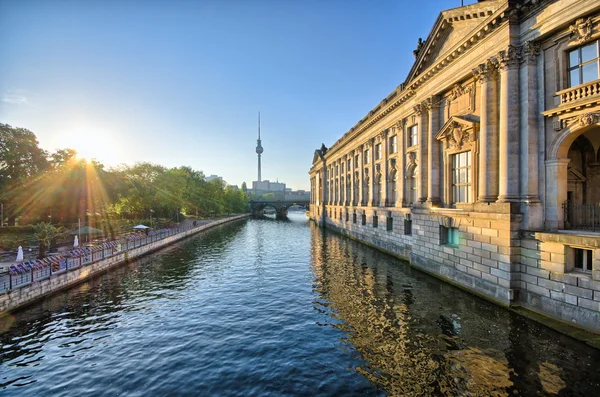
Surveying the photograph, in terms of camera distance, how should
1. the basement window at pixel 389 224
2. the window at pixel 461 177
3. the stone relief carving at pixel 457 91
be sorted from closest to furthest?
the window at pixel 461 177, the stone relief carving at pixel 457 91, the basement window at pixel 389 224

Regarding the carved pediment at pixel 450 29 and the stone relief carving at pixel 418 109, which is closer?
the carved pediment at pixel 450 29

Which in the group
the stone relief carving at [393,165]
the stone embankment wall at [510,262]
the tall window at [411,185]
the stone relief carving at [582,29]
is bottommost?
the stone embankment wall at [510,262]

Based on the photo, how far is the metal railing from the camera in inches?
575

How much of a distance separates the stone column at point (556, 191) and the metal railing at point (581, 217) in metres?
0.42

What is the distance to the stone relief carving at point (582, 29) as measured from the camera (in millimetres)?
13320

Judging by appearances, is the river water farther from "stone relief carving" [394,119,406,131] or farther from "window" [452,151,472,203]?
"stone relief carving" [394,119,406,131]

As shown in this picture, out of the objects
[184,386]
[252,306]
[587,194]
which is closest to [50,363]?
[184,386]

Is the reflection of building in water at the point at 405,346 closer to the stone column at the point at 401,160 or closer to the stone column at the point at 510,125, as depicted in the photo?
the stone column at the point at 510,125

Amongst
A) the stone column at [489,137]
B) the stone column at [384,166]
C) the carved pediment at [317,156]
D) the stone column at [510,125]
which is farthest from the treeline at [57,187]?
the stone column at [510,125]

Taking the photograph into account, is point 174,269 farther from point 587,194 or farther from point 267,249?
point 587,194

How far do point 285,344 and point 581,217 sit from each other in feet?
53.5

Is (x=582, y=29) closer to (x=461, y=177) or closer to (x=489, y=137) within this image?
(x=489, y=137)

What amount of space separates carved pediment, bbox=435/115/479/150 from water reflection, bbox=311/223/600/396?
405 inches

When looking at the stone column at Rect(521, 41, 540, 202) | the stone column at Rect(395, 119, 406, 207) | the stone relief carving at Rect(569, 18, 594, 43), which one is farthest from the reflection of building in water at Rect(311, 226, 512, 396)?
the stone relief carving at Rect(569, 18, 594, 43)
